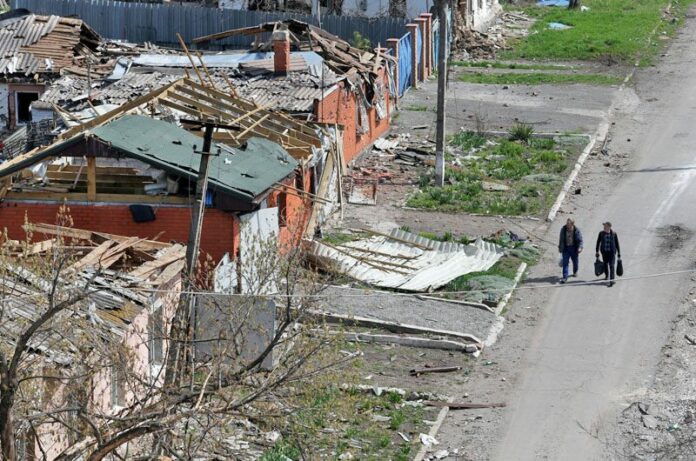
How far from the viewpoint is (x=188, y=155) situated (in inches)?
888

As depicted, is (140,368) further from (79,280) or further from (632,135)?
(632,135)

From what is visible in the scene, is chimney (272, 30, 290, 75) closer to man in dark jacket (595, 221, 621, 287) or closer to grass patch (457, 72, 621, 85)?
man in dark jacket (595, 221, 621, 287)

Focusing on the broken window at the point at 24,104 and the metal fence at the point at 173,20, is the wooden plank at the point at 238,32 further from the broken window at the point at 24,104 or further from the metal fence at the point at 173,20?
the broken window at the point at 24,104

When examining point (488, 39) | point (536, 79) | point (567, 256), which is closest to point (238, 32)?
point (536, 79)

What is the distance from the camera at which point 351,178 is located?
31.9 meters

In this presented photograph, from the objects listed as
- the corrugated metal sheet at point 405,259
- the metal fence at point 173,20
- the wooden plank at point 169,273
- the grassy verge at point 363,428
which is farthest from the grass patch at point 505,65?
the wooden plank at point 169,273

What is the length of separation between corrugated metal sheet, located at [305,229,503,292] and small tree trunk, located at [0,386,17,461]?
11.6 metres

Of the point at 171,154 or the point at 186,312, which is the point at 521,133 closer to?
the point at 171,154

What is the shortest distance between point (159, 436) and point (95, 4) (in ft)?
110

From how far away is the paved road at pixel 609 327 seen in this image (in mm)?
19172

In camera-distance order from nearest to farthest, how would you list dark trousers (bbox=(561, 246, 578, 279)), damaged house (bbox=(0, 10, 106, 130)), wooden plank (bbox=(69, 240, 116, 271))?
wooden plank (bbox=(69, 240, 116, 271))
dark trousers (bbox=(561, 246, 578, 279))
damaged house (bbox=(0, 10, 106, 130))

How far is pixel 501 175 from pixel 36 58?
12.5 m

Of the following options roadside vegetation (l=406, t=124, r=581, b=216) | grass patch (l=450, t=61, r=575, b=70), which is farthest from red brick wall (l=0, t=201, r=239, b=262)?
grass patch (l=450, t=61, r=575, b=70)

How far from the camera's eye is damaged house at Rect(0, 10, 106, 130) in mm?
34625
